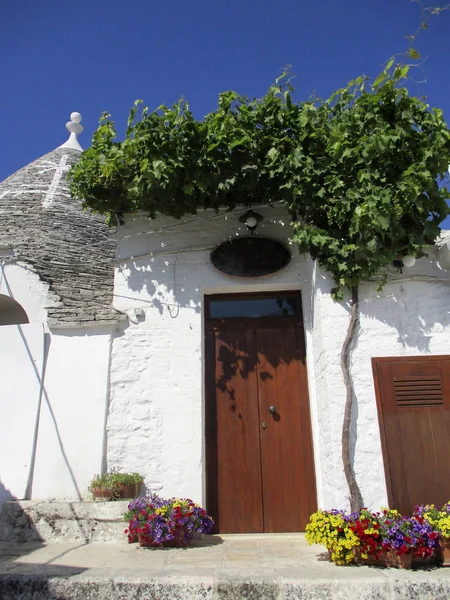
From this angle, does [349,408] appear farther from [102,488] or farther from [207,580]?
[102,488]

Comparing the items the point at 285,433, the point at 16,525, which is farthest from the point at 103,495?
the point at 285,433

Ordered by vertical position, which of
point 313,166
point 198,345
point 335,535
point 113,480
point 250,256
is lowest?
point 335,535

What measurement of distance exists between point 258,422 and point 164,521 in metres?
1.53

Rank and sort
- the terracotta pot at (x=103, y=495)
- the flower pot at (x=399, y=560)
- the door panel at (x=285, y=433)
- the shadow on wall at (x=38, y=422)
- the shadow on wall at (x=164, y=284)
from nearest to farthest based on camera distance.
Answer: the flower pot at (x=399, y=560) < the terracotta pot at (x=103, y=495) < the shadow on wall at (x=38, y=422) < the door panel at (x=285, y=433) < the shadow on wall at (x=164, y=284)

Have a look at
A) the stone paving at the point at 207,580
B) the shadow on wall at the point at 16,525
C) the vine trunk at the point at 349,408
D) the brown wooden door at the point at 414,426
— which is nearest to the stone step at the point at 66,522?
the shadow on wall at the point at 16,525

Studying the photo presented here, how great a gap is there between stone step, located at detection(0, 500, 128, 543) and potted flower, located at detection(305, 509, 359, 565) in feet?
6.15

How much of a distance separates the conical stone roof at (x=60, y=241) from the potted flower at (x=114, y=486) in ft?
5.56

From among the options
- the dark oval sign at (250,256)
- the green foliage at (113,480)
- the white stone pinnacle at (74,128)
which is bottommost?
the green foliage at (113,480)

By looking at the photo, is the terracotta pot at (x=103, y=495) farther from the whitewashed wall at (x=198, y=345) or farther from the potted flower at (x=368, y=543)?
the potted flower at (x=368, y=543)

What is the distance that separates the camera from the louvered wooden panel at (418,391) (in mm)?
4588

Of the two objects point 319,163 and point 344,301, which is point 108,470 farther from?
point 319,163

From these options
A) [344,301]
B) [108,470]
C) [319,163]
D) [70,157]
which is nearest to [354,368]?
[344,301]

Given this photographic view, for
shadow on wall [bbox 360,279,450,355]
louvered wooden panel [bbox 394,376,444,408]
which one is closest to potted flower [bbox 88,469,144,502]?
louvered wooden panel [bbox 394,376,444,408]

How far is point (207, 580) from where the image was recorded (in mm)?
3295
